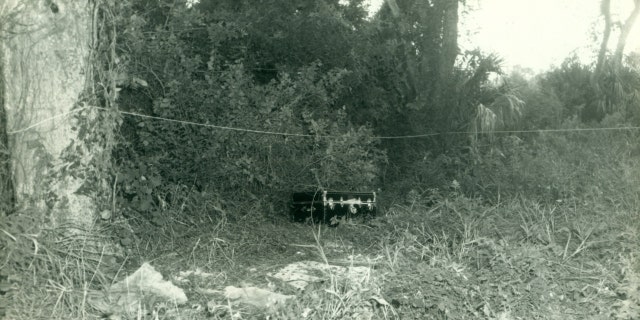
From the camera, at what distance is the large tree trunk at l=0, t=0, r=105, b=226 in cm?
424

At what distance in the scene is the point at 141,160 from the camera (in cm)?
613

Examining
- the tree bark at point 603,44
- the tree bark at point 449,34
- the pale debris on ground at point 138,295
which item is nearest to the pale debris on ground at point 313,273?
the pale debris on ground at point 138,295

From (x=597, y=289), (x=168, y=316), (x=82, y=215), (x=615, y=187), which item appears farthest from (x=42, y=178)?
(x=615, y=187)

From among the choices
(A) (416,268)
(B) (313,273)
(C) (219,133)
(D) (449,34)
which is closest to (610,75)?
(D) (449,34)

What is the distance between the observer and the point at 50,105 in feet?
14.3

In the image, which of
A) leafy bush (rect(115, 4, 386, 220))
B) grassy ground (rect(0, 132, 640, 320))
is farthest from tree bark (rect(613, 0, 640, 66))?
leafy bush (rect(115, 4, 386, 220))

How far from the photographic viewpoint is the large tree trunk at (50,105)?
4.24 meters

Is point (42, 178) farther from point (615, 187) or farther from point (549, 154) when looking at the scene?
point (549, 154)

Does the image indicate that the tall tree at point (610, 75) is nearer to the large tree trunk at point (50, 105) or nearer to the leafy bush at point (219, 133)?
the leafy bush at point (219, 133)

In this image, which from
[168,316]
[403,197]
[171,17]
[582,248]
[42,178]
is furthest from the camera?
[403,197]

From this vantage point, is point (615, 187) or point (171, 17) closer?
point (615, 187)

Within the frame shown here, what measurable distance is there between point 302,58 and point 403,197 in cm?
286

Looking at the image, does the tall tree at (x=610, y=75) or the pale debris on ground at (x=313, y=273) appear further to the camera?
the tall tree at (x=610, y=75)

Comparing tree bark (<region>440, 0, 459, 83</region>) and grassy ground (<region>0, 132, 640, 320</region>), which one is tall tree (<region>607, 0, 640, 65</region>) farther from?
grassy ground (<region>0, 132, 640, 320</region>)
